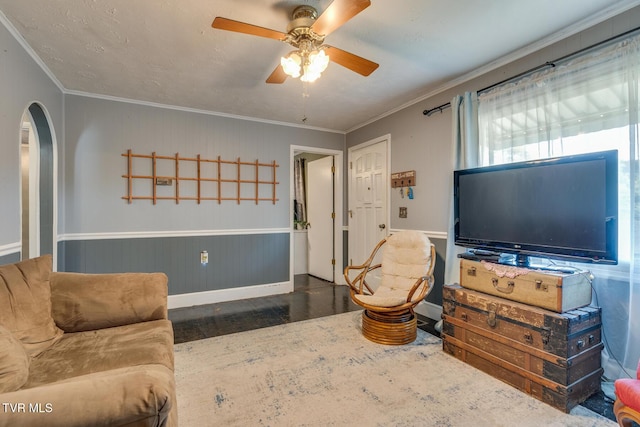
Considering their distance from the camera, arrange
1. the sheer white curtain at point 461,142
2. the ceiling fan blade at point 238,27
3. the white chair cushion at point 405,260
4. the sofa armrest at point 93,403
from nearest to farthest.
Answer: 1. the sofa armrest at point 93,403
2. the ceiling fan blade at point 238,27
3. the sheer white curtain at point 461,142
4. the white chair cushion at point 405,260

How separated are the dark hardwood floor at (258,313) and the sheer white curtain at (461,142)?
68cm

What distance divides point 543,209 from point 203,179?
3472 millimetres

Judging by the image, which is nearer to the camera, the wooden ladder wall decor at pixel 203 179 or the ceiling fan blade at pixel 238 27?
the ceiling fan blade at pixel 238 27

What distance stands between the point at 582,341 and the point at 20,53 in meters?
4.22

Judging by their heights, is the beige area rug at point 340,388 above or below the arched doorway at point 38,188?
below

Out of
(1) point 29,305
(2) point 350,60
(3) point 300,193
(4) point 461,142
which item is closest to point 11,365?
(1) point 29,305

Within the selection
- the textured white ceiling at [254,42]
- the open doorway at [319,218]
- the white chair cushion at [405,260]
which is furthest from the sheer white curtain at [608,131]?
the open doorway at [319,218]

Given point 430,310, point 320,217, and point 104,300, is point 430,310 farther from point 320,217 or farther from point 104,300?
point 104,300

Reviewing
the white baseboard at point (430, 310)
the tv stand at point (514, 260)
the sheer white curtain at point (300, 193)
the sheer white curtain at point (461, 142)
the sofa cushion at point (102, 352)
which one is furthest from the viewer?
the sheer white curtain at point (300, 193)

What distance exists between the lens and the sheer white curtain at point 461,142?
9.23 ft

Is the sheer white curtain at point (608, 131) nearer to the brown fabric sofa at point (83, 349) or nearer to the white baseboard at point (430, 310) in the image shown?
the white baseboard at point (430, 310)

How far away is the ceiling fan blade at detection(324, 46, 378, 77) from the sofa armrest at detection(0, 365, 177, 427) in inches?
74.8

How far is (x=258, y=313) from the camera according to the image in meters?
3.53

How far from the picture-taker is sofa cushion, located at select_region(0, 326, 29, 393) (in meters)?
1.08
